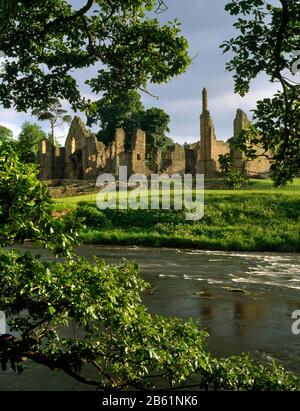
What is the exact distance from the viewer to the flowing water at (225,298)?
1095cm

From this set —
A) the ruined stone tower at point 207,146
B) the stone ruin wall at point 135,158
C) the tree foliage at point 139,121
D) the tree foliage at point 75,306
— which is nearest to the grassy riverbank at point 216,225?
the ruined stone tower at point 207,146

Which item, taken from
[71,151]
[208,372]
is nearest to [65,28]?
[208,372]

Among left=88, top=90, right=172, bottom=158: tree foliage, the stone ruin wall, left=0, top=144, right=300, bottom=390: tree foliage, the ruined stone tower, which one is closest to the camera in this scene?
left=0, top=144, right=300, bottom=390: tree foliage

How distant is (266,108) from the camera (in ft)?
24.5

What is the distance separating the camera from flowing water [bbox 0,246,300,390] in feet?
35.9

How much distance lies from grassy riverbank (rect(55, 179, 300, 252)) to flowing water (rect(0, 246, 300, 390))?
2800mm

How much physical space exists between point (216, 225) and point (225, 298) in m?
19.4

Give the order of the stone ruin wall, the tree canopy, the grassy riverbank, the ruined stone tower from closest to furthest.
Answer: the tree canopy
the grassy riverbank
the ruined stone tower
the stone ruin wall

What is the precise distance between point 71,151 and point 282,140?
2567 inches

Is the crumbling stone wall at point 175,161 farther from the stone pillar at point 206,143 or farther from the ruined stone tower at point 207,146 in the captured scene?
the stone pillar at point 206,143

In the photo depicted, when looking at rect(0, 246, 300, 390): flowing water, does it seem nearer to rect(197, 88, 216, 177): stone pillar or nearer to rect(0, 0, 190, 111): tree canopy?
rect(0, 0, 190, 111): tree canopy

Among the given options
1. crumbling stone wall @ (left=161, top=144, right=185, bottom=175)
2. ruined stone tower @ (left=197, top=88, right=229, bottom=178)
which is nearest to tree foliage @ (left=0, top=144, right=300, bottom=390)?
ruined stone tower @ (left=197, top=88, right=229, bottom=178)

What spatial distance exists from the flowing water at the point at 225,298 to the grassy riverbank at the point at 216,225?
2800 mm
